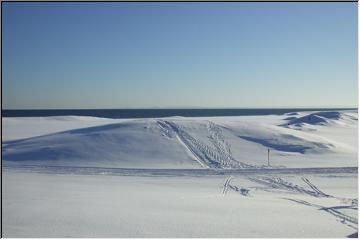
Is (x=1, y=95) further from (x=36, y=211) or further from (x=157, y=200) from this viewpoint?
(x=157, y=200)

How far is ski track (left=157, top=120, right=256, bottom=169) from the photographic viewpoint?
19094 mm

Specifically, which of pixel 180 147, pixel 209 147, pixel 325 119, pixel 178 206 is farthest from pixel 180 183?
pixel 325 119

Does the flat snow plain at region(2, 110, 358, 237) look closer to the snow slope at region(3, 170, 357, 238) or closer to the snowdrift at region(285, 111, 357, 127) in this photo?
the snow slope at region(3, 170, 357, 238)

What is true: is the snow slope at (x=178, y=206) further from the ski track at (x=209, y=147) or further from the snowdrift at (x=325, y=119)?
the snowdrift at (x=325, y=119)

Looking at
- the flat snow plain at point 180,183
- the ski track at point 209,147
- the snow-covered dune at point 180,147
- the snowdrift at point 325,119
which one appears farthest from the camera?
the snowdrift at point 325,119

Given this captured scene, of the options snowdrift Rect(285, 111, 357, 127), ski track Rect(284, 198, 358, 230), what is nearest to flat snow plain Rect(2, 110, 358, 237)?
ski track Rect(284, 198, 358, 230)

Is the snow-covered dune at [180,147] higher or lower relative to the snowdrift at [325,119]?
lower

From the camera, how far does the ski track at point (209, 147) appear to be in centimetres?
1909

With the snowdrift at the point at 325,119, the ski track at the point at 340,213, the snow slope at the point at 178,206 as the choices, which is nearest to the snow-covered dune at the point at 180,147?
the snow slope at the point at 178,206

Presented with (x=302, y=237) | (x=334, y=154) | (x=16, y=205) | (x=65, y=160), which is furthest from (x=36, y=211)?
(x=334, y=154)

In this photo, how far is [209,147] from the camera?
21.5 m

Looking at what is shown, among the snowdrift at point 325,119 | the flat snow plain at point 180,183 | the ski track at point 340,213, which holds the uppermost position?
the snowdrift at point 325,119

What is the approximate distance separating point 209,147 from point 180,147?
1.62 m

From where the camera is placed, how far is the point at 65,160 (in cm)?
1939
